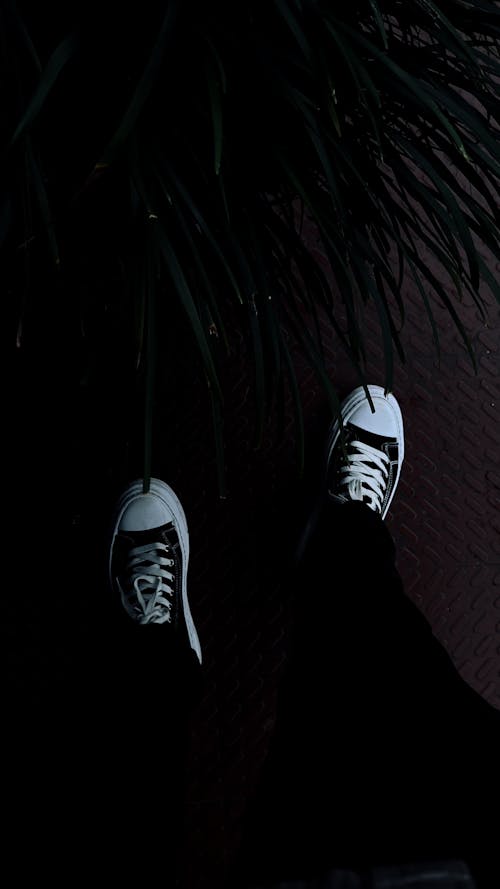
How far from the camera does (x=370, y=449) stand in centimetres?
136

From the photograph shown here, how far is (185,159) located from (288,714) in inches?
25.1

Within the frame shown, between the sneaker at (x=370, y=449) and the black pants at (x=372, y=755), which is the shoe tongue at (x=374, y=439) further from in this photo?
the black pants at (x=372, y=755)

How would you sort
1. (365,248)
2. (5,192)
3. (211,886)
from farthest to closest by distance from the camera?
(211,886), (365,248), (5,192)

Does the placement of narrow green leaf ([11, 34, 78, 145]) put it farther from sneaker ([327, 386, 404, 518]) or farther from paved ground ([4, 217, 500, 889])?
sneaker ([327, 386, 404, 518])

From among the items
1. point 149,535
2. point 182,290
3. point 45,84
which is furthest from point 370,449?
point 45,84

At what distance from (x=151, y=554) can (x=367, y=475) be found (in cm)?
41

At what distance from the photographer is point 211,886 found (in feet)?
4.09

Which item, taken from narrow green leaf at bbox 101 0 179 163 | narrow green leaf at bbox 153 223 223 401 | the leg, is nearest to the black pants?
the leg

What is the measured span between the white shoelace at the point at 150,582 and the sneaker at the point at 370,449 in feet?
1.07

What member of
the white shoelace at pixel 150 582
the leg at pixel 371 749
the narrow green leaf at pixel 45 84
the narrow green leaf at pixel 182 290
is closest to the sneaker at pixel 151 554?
the white shoelace at pixel 150 582

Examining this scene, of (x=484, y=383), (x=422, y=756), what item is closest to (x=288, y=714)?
(x=422, y=756)

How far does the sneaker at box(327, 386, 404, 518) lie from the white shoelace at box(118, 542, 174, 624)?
327 millimetres

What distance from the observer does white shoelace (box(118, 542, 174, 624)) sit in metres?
1.24

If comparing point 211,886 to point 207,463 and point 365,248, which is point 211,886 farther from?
point 365,248
